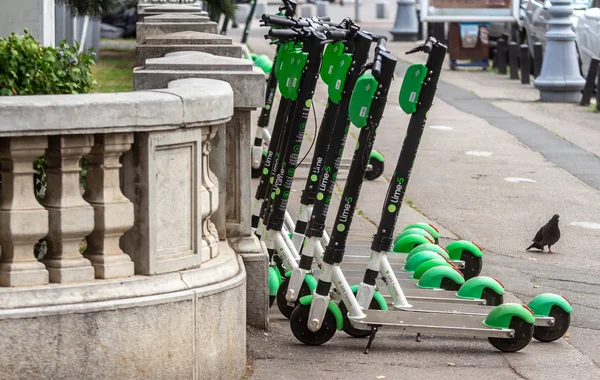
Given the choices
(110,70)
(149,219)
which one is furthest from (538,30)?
(149,219)

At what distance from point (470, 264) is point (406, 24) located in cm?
2701

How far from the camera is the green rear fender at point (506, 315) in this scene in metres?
6.01

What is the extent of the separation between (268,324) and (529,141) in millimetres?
9577

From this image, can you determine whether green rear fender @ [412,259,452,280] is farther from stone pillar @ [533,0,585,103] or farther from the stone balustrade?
stone pillar @ [533,0,585,103]

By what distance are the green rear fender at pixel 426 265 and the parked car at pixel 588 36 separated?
13793mm

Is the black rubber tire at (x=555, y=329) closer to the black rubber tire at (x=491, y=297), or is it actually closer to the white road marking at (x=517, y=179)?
the black rubber tire at (x=491, y=297)

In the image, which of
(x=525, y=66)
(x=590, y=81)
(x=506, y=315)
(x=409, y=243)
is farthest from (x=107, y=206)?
(x=525, y=66)

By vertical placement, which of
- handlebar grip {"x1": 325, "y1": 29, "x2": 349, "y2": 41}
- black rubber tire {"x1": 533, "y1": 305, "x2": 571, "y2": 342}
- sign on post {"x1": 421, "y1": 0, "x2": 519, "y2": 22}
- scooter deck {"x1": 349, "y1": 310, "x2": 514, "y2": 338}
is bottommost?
black rubber tire {"x1": 533, "y1": 305, "x2": 571, "y2": 342}

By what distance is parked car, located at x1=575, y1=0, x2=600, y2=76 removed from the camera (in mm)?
20094

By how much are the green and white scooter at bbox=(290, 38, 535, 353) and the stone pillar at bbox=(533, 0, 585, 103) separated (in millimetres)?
14026

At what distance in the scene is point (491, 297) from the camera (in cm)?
659

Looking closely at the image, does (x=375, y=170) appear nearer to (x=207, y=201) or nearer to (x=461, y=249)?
(x=461, y=249)

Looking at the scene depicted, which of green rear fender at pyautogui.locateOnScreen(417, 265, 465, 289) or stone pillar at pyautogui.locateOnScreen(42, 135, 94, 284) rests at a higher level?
stone pillar at pyautogui.locateOnScreen(42, 135, 94, 284)

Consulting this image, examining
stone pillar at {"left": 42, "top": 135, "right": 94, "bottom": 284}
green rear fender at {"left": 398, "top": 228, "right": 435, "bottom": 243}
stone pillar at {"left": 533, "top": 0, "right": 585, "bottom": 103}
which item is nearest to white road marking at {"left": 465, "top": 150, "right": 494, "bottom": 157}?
stone pillar at {"left": 533, "top": 0, "right": 585, "bottom": 103}
